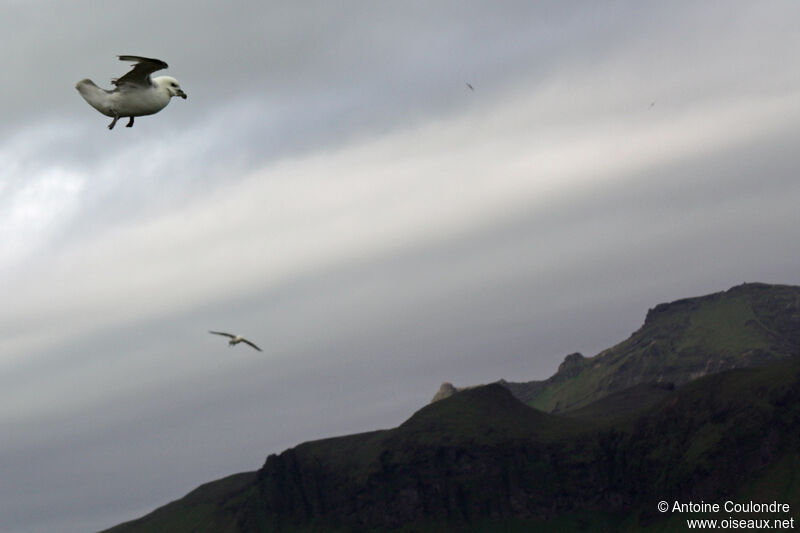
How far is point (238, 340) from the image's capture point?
311 feet

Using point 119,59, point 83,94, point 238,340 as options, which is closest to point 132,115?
point 83,94

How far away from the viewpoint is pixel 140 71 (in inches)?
1719

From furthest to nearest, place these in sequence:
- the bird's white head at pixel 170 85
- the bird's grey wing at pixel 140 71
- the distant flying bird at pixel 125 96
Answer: the bird's white head at pixel 170 85
the distant flying bird at pixel 125 96
the bird's grey wing at pixel 140 71

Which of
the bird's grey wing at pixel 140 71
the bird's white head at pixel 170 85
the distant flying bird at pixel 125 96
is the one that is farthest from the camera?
the bird's white head at pixel 170 85

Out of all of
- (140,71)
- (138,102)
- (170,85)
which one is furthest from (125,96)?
(170,85)

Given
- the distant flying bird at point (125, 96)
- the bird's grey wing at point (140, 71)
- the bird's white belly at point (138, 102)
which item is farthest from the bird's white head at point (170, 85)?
the bird's grey wing at point (140, 71)

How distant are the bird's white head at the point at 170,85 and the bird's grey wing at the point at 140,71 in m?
0.91

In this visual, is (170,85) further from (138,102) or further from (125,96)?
(125,96)

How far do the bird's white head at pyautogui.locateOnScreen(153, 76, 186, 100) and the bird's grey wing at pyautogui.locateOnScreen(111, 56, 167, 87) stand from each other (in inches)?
35.7

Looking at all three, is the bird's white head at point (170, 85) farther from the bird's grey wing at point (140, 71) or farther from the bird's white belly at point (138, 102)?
the bird's grey wing at point (140, 71)

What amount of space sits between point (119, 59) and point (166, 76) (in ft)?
22.5

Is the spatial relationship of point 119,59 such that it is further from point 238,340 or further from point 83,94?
point 238,340

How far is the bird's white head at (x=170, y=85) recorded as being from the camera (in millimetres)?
46531

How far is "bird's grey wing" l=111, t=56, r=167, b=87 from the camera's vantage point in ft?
135
